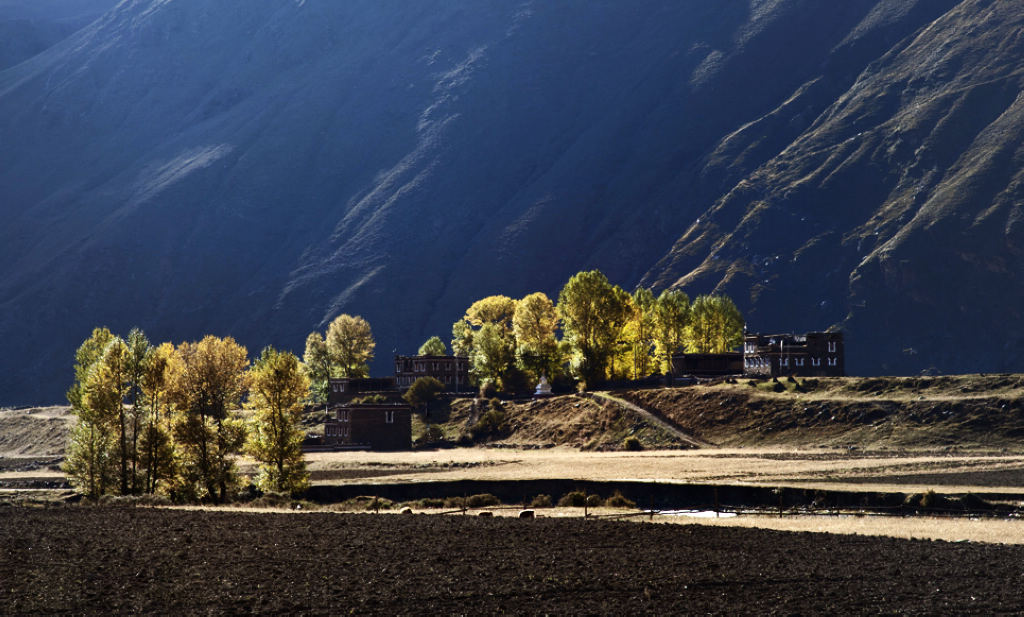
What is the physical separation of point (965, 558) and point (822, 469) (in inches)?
1520

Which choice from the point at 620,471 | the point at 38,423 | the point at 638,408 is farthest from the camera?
the point at 38,423

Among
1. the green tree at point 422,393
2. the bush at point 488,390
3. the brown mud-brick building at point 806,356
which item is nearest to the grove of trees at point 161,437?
the green tree at point 422,393

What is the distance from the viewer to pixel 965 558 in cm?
4112

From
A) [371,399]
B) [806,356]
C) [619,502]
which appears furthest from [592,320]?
[619,502]

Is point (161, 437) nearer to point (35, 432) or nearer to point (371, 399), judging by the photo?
point (371, 399)

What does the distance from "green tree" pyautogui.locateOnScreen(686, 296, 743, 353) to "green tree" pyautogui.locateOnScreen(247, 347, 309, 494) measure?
4279 inches

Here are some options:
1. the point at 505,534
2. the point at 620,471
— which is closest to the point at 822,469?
the point at 620,471

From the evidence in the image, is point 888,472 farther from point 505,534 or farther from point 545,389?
point 545,389

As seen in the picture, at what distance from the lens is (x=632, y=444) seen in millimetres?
114000

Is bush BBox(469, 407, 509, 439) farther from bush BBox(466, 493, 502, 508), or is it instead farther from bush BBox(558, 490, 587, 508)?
bush BBox(558, 490, 587, 508)

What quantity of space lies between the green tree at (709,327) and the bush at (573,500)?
350ft

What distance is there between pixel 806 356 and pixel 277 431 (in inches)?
3602

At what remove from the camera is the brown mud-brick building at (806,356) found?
5684 inches

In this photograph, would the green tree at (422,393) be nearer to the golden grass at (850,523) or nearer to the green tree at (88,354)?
the green tree at (88,354)
